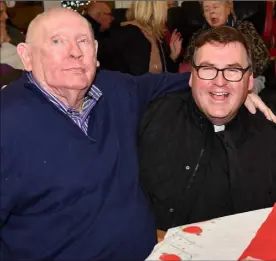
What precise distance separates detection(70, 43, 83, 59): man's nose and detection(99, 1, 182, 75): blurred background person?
1.56 meters

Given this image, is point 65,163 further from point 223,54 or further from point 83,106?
point 223,54

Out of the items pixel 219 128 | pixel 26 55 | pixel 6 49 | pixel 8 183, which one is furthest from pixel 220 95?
pixel 6 49

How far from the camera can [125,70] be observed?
3.17m

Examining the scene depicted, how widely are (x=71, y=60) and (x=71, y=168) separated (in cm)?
38

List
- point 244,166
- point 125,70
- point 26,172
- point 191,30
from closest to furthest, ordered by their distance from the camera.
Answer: point 26,172
point 244,166
point 125,70
point 191,30

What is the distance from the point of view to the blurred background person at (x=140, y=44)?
10.3 feet

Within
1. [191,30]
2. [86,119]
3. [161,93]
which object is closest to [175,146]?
[161,93]

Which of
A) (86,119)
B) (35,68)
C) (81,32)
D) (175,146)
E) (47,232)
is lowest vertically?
(47,232)

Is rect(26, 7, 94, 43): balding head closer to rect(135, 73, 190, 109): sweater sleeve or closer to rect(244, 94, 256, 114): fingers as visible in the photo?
rect(135, 73, 190, 109): sweater sleeve

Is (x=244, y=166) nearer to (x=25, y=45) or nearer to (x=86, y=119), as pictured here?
(x=86, y=119)

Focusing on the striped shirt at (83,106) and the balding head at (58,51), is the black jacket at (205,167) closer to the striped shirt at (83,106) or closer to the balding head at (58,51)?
the striped shirt at (83,106)

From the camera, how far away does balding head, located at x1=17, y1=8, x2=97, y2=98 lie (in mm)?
1571

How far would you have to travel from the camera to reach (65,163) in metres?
1.47

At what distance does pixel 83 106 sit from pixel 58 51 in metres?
0.22
